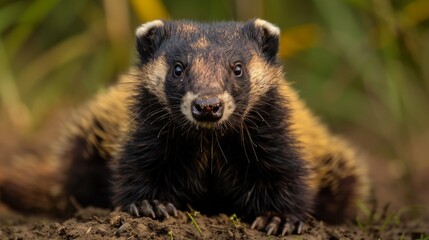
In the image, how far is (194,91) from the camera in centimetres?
558

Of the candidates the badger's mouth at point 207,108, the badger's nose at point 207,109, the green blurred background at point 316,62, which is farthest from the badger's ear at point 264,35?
the green blurred background at point 316,62

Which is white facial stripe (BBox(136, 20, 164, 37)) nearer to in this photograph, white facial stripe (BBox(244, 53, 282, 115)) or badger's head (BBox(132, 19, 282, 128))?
badger's head (BBox(132, 19, 282, 128))

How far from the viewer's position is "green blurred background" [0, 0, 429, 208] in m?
9.64

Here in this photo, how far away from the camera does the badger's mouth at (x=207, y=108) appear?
541 centimetres

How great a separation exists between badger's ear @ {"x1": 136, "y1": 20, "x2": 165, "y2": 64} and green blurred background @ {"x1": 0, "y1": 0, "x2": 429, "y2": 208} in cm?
329

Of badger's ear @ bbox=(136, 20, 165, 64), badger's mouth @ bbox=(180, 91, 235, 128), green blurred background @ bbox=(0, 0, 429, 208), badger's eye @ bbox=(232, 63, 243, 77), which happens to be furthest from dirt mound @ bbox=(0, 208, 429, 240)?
green blurred background @ bbox=(0, 0, 429, 208)

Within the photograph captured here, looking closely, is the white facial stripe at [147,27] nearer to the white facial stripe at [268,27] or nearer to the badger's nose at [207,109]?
the white facial stripe at [268,27]

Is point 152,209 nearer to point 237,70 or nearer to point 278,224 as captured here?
point 278,224

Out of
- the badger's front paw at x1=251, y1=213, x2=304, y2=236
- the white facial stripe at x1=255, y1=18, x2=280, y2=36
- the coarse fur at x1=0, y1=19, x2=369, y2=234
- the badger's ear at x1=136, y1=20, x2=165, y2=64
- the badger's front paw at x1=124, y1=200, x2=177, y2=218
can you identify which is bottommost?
the badger's front paw at x1=251, y1=213, x2=304, y2=236

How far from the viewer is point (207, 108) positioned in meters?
5.40

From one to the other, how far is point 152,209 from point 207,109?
0.88m

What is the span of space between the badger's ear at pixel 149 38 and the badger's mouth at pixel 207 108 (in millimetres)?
756

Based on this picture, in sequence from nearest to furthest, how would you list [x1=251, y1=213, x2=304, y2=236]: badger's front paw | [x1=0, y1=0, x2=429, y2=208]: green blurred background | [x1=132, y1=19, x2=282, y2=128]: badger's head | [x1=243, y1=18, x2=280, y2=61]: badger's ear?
[x1=132, y1=19, x2=282, y2=128]: badger's head, [x1=251, y1=213, x2=304, y2=236]: badger's front paw, [x1=243, y1=18, x2=280, y2=61]: badger's ear, [x1=0, y1=0, x2=429, y2=208]: green blurred background

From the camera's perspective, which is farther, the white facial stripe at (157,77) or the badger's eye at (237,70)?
the white facial stripe at (157,77)
